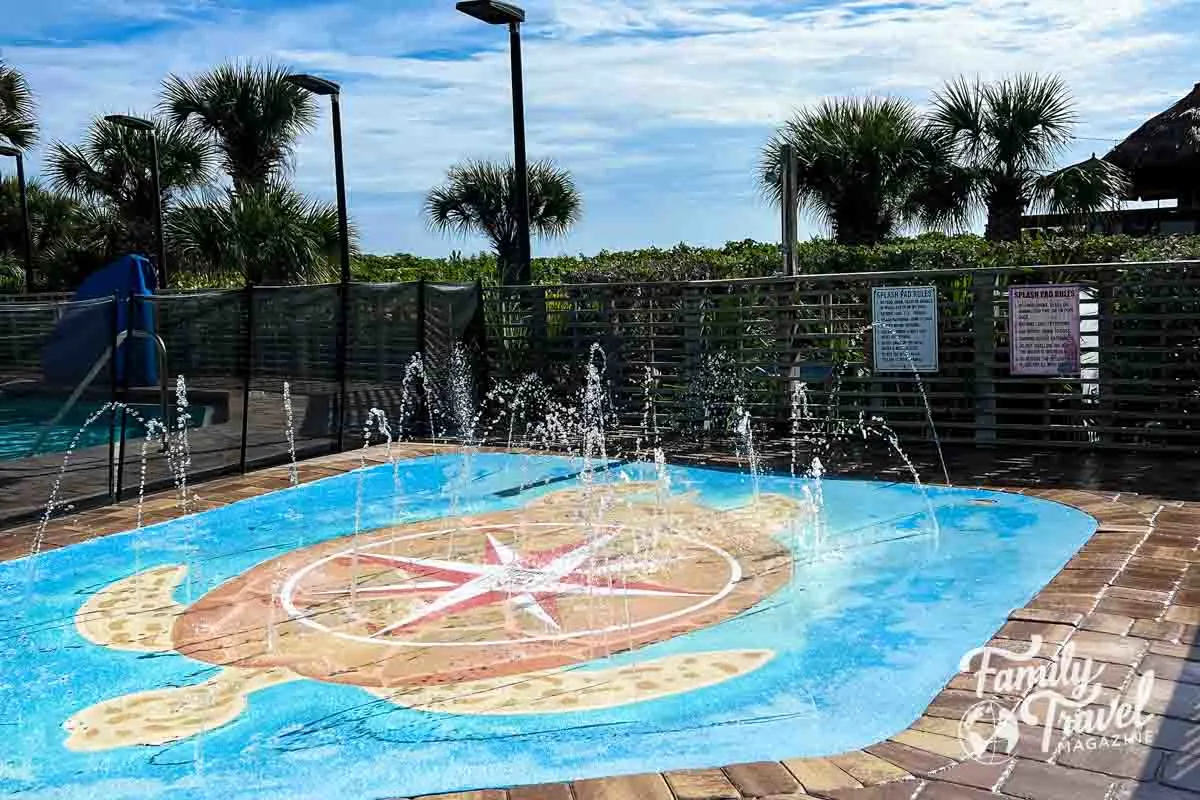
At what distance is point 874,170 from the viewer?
17.2 metres

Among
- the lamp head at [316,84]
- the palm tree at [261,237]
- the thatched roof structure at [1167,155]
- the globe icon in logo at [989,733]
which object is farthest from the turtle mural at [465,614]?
the thatched roof structure at [1167,155]

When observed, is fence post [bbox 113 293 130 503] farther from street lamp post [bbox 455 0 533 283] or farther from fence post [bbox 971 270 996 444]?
fence post [bbox 971 270 996 444]

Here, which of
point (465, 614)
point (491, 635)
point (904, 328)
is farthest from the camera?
point (904, 328)

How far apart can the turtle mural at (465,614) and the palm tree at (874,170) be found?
34.2 ft

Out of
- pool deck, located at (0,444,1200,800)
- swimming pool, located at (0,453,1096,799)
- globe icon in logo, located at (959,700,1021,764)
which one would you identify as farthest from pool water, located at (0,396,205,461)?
globe icon in logo, located at (959,700,1021,764)

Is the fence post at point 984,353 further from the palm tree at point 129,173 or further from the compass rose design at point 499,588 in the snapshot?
the palm tree at point 129,173

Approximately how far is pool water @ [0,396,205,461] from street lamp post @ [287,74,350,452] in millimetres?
2766

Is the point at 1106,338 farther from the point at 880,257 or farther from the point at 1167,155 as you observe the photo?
the point at 1167,155

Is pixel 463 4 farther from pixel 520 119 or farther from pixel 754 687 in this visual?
pixel 754 687

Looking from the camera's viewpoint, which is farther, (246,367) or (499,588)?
(246,367)

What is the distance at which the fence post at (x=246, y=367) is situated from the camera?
10172 mm

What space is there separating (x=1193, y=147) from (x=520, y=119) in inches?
573

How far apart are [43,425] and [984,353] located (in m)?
8.36

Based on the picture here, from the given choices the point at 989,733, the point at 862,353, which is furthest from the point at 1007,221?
the point at 989,733
